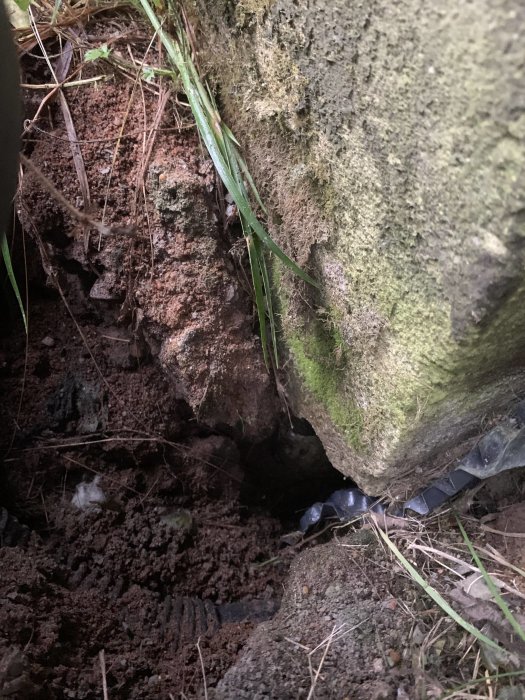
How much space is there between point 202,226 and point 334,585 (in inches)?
37.3

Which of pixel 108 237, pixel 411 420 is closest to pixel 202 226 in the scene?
pixel 108 237

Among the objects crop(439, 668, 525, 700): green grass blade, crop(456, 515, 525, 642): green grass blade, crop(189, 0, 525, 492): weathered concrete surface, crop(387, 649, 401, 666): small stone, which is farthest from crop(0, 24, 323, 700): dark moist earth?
crop(456, 515, 525, 642): green grass blade

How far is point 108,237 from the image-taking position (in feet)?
4.60

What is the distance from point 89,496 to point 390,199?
115 centimetres

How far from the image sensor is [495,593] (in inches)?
45.1

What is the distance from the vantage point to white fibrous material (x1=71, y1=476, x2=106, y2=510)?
1543 millimetres

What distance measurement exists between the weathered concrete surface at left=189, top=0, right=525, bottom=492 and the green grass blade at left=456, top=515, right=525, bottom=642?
21 cm

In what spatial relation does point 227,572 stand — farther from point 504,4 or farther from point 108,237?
point 504,4

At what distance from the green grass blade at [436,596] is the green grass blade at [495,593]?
0.06m

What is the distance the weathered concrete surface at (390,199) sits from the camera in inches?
28.6

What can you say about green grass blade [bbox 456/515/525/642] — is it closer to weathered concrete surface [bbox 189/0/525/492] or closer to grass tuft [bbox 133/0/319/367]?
weathered concrete surface [bbox 189/0/525/492]

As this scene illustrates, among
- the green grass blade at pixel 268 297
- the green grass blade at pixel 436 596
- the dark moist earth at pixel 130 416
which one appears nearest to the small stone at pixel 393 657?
the green grass blade at pixel 436 596

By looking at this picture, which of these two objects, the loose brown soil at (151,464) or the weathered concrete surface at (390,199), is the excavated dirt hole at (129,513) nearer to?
the loose brown soil at (151,464)

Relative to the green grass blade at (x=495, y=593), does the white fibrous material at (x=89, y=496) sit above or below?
above
